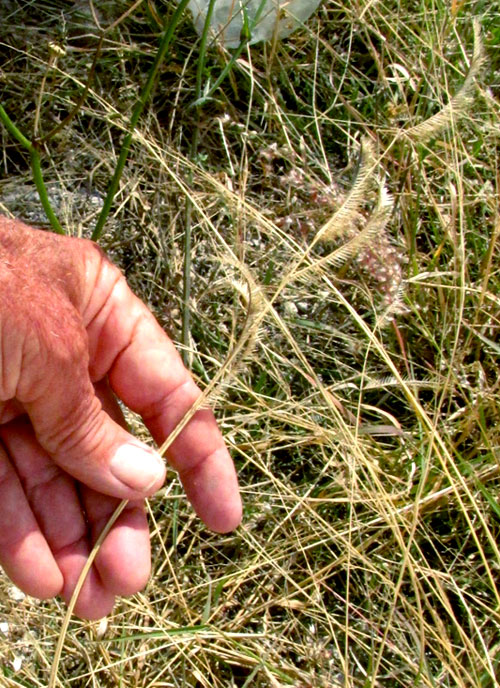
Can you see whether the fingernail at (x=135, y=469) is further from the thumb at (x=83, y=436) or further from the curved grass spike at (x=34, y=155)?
the curved grass spike at (x=34, y=155)

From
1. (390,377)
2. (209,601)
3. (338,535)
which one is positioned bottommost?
(209,601)

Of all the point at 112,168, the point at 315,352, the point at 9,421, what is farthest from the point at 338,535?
the point at 112,168

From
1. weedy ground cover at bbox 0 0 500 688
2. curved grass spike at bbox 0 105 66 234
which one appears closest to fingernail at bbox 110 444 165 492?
weedy ground cover at bbox 0 0 500 688

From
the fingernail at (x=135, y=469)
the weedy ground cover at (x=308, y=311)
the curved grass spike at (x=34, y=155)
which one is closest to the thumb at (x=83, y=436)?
the fingernail at (x=135, y=469)

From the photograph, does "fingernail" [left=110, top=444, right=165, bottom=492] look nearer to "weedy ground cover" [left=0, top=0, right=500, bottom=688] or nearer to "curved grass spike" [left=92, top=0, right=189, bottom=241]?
"weedy ground cover" [left=0, top=0, right=500, bottom=688]

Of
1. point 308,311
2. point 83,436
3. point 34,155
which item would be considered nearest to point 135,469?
point 83,436

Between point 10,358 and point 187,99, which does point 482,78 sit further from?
point 10,358
